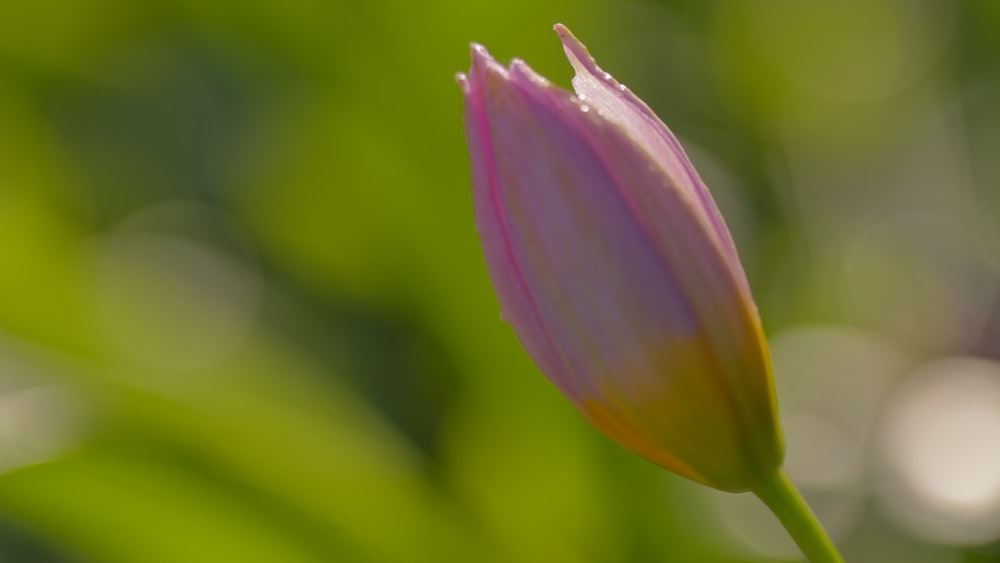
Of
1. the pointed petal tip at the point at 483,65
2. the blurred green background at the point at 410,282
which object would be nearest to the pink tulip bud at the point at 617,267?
the pointed petal tip at the point at 483,65

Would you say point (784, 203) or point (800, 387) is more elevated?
point (784, 203)

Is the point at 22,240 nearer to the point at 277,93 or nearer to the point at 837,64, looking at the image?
the point at 277,93

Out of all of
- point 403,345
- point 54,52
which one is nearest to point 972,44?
point 403,345

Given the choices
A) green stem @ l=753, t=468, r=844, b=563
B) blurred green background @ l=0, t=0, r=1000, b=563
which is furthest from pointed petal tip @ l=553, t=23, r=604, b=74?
blurred green background @ l=0, t=0, r=1000, b=563

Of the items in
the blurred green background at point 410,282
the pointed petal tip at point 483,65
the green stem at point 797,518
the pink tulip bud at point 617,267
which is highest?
the blurred green background at point 410,282

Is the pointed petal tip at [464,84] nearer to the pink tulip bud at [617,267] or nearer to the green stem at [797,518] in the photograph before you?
the pink tulip bud at [617,267]

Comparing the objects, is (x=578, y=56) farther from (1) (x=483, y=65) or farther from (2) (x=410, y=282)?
(2) (x=410, y=282)
